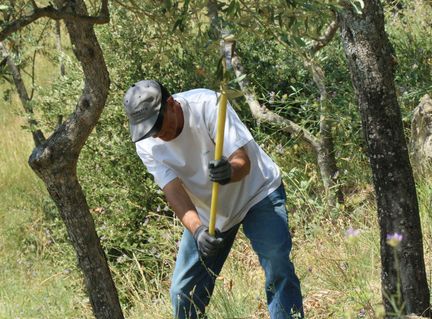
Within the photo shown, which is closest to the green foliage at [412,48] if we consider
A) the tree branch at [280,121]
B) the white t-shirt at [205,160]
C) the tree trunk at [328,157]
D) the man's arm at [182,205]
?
the tree trunk at [328,157]

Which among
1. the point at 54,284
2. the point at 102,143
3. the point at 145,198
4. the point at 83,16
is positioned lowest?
the point at 54,284

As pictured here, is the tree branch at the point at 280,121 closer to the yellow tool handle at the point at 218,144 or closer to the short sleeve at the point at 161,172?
the short sleeve at the point at 161,172

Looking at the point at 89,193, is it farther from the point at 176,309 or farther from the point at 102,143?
the point at 176,309

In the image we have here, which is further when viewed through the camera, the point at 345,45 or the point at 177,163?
the point at 177,163

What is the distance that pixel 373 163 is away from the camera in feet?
11.9

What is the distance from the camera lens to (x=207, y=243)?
4.22m

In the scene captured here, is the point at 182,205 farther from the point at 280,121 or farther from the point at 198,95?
the point at 280,121

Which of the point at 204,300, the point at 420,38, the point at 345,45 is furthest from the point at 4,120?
the point at 345,45

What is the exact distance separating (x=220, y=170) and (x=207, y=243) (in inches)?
14.6

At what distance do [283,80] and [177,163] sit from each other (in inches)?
154

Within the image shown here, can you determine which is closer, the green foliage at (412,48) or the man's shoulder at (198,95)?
the man's shoulder at (198,95)

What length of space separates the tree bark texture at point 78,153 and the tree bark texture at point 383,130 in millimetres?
1139

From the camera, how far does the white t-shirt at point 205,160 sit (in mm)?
4441

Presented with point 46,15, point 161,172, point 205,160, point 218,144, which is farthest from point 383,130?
point 46,15
